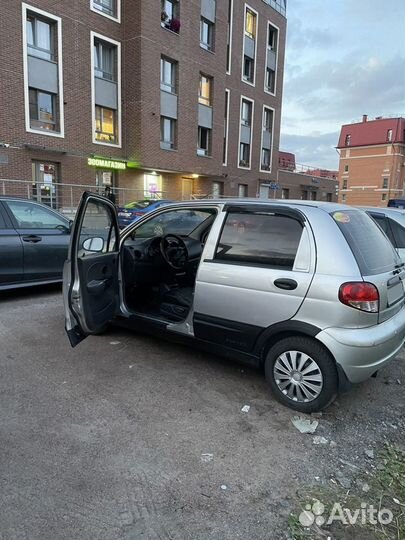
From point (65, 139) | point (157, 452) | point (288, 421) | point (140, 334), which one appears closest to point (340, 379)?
point (288, 421)

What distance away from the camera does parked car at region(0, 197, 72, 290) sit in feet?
18.3

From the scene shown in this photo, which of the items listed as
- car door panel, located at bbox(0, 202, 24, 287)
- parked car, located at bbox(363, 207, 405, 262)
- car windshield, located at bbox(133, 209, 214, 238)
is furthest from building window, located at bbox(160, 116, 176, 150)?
parked car, located at bbox(363, 207, 405, 262)

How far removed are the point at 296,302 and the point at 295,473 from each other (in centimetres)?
117

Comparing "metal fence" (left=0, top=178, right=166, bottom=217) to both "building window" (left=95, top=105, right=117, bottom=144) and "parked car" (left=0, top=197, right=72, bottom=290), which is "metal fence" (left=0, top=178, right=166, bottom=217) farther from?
"parked car" (left=0, top=197, right=72, bottom=290)

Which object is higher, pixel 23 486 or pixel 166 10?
pixel 166 10

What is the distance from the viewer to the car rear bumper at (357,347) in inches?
111

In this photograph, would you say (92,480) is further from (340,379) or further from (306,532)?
(340,379)

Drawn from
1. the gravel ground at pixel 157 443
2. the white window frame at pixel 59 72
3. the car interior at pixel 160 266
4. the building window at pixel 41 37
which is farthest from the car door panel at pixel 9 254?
the building window at pixel 41 37

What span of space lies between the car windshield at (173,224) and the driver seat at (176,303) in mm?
757

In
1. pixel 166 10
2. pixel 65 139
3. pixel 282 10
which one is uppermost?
pixel 282 10

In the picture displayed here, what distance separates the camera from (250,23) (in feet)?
93.7

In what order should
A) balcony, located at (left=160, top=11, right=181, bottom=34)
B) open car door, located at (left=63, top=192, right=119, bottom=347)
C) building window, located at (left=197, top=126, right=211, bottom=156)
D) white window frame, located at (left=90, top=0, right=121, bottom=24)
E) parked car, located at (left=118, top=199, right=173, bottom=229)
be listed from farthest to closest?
building window, located at (left=197, top=126, right=211, bottom=156) < balcony, located at (left=160, top=11, right=181, bottom=34) < white window frame, located at (left=90, top=0, right=121, bottom=24) < parked car, located at (left=118, top=199, right=173, bottom=229) < open car door, located at (left=63, top=192, right=119, bottom=347)

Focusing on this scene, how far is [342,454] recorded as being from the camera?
2598 mm

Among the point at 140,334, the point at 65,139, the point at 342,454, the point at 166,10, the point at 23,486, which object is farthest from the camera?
the point at 166,10
